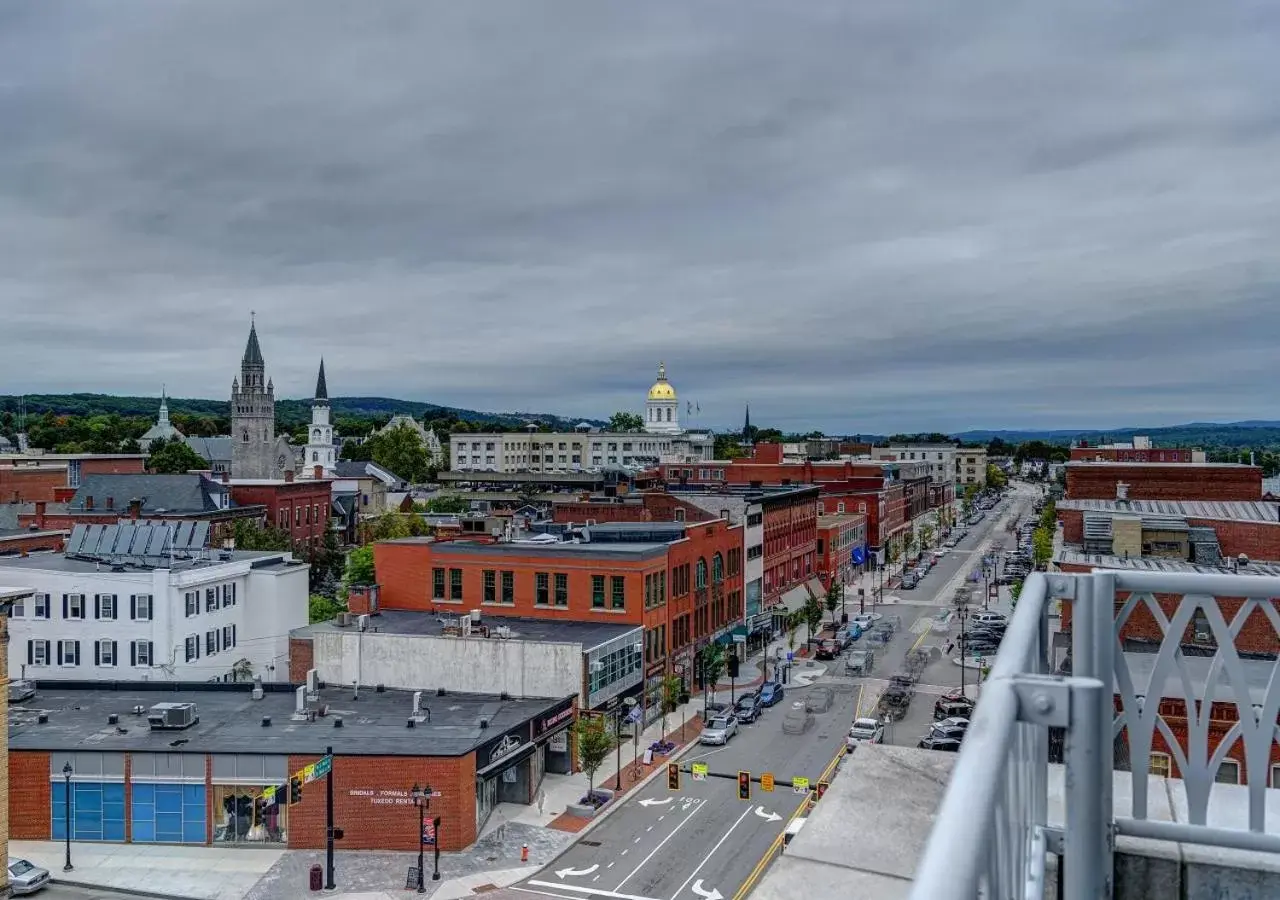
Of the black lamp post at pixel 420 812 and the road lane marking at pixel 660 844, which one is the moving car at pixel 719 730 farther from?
the black lamp post at pixel 420 812

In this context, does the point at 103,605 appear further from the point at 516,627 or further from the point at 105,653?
the point at 516,627

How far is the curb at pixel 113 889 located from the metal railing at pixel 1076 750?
32624 millimetres

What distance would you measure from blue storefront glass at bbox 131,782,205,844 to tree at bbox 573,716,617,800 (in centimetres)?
1374

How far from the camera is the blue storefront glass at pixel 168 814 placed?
36.3m

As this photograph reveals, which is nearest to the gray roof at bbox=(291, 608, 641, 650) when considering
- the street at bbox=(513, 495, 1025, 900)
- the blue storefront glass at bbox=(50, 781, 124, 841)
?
the street at bbox=(513, 495, 1025, 900)

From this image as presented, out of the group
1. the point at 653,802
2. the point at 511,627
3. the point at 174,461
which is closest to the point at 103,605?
the point at 511,627

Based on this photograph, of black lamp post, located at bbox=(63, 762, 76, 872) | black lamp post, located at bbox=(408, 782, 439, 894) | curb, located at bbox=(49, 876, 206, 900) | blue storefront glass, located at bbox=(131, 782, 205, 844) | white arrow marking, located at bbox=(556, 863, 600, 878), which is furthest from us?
blue storefront glass, located at bbox=(131, 782, 205, 844)

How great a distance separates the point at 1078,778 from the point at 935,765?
2436mm

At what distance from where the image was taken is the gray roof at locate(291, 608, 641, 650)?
156ft

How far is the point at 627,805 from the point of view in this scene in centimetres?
3984

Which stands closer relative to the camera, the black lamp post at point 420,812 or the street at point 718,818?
the black lamp post at point 420,812

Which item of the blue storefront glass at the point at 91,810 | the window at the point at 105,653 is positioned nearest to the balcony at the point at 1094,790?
the blue storefront glass at the point at 91,810

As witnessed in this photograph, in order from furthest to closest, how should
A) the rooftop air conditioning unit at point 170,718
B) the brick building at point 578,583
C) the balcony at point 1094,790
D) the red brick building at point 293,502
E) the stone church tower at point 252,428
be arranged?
the stone church tower at point 252,428 → the red brick building at point 293,502 → the brick building at point 578,583 → the rooftop air conditioning unit at point 170,718 → the balcony at point 1094,790

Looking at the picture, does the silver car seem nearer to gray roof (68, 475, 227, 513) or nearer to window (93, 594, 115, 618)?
window (93, 594, 115, 618)
